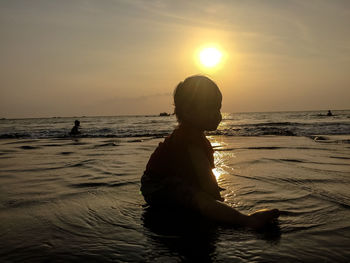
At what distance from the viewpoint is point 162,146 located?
2703 millimetres

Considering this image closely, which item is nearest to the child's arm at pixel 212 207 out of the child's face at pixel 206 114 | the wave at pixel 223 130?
the child's face at pixel 206 114

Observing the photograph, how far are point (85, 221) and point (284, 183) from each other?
91.6 inches

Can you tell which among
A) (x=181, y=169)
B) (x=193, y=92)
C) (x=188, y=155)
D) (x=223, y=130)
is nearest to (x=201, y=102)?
(x=193, y=92)

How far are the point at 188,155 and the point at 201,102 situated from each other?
1.61 ft

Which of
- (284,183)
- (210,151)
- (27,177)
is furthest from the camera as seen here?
(27,177)

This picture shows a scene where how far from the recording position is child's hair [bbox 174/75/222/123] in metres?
2.54

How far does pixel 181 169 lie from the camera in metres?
2.53

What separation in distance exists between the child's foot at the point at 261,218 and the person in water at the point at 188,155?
389 millimetres

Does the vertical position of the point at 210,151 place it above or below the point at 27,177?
above

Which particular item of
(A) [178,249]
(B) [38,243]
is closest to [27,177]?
(B) [38,243]

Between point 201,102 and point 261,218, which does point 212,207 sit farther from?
point 201,102

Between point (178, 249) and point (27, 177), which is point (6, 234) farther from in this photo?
point (27, 177)

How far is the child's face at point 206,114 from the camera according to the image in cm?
254

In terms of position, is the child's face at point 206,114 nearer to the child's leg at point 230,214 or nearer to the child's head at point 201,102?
the child's head at point 201,102
